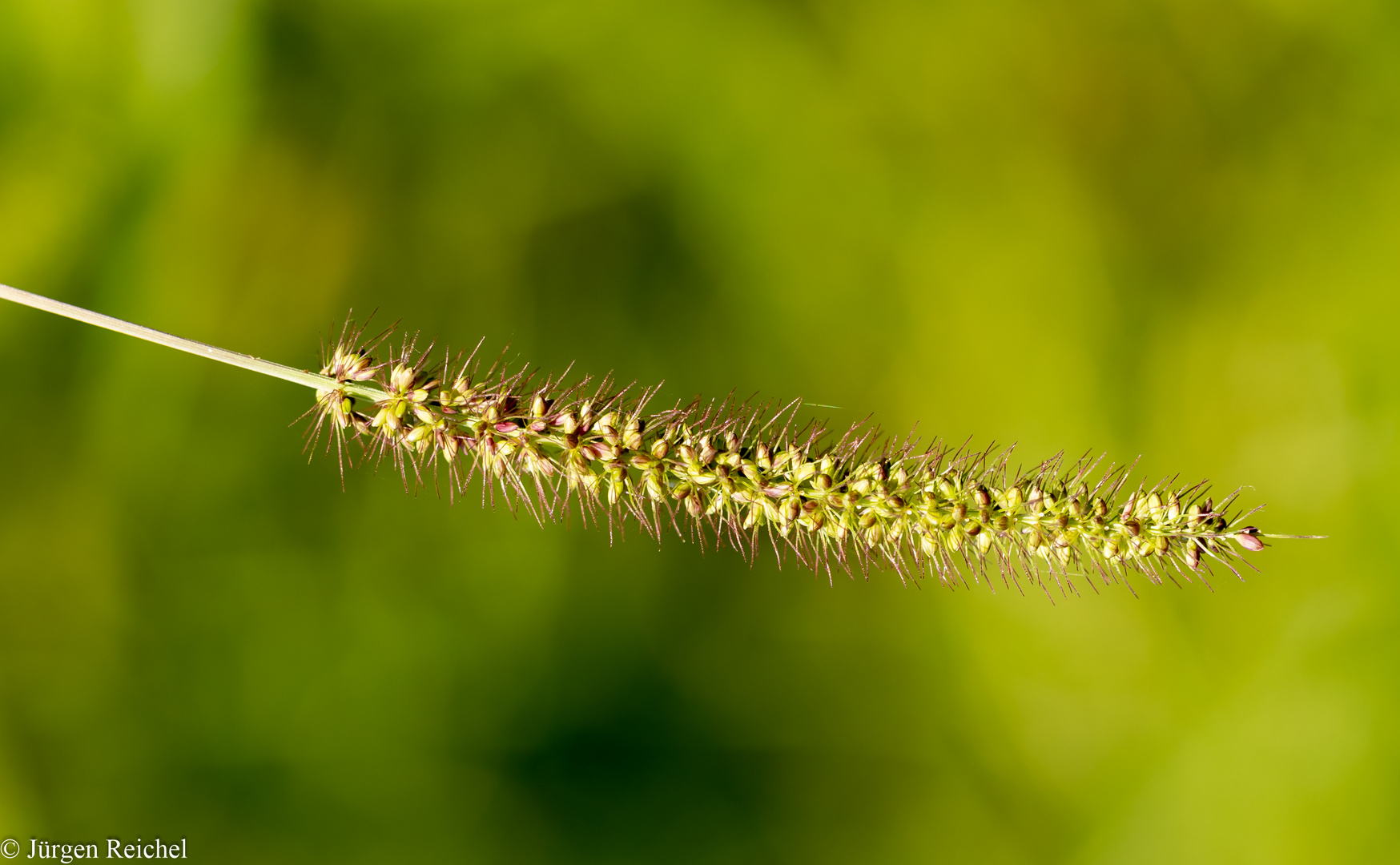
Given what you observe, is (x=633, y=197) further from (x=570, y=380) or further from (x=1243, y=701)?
(x=1243, y=701)

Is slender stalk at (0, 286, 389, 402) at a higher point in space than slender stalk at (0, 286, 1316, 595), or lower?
higher

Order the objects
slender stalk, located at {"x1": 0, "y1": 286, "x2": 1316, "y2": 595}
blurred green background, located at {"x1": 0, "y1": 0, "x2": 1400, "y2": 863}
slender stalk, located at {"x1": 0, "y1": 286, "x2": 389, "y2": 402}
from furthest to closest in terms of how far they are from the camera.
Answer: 1. blurred green background, located at {"x1": 0, "y1": 0, "x2": 1400, "y2": 863}
2. slender stalk, located at {"x1": 0, "y1": 286, "x2": 1316, "y2": 595}
3. slender stalk, located at {"x1": 0, "y1": 286, "x2": 389, "y2": 402}

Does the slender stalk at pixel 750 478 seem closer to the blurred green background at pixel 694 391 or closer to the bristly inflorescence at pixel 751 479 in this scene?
the bristly inflorescence at pixel 751 479

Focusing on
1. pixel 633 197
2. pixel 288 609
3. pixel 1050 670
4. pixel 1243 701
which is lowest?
pixel 1243 701

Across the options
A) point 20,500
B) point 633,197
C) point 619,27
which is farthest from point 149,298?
point 619,27

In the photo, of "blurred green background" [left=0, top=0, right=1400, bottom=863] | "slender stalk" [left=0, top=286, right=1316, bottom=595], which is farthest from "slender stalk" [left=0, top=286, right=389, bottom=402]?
"blurred green background" [left=0, top=0, right=1400, bottom=863]

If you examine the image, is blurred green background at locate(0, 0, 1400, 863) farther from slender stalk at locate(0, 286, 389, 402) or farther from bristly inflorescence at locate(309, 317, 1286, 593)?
slender stalk at locate(0, 286, 389, 402)

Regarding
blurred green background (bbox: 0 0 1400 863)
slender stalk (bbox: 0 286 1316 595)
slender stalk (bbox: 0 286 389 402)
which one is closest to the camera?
slender stalk (bbox: 0 286 389 402)

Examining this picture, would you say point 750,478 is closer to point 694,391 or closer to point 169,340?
point 169,340
